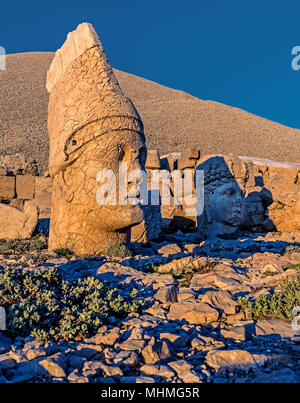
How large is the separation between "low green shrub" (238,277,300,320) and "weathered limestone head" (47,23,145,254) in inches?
105

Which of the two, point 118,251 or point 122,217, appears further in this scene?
point 118,251

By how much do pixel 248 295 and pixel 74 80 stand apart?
4236mm

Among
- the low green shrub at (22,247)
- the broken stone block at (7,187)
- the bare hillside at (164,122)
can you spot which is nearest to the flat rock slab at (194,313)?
the low green shrub at (22,247)

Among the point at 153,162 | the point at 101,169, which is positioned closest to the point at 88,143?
the point at 101,169

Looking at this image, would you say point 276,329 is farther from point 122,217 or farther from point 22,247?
point 22,247

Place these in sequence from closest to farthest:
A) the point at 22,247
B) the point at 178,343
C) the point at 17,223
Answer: the point at 178,343
the point at 22,247
the point at 17,223

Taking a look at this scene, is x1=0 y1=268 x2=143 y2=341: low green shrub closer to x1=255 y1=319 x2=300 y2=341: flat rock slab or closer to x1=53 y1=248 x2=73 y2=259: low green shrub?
x1=255 y1=319 x2=300 y2=341: flat rock slab

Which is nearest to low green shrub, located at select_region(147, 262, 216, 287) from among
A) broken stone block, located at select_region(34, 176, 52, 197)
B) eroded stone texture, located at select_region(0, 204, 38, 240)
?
eroded stone texture, located at select_region(0, 204, 38, 240)

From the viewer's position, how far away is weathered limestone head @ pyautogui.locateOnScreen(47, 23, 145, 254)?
5.51 metres

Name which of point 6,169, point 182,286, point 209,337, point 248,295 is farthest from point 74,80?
point 6,169

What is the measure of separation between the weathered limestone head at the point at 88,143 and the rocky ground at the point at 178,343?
158 centimetres

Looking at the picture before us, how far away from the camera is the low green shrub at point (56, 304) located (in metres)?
2.60

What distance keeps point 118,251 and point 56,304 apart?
105 inches

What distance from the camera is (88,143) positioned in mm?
5562
